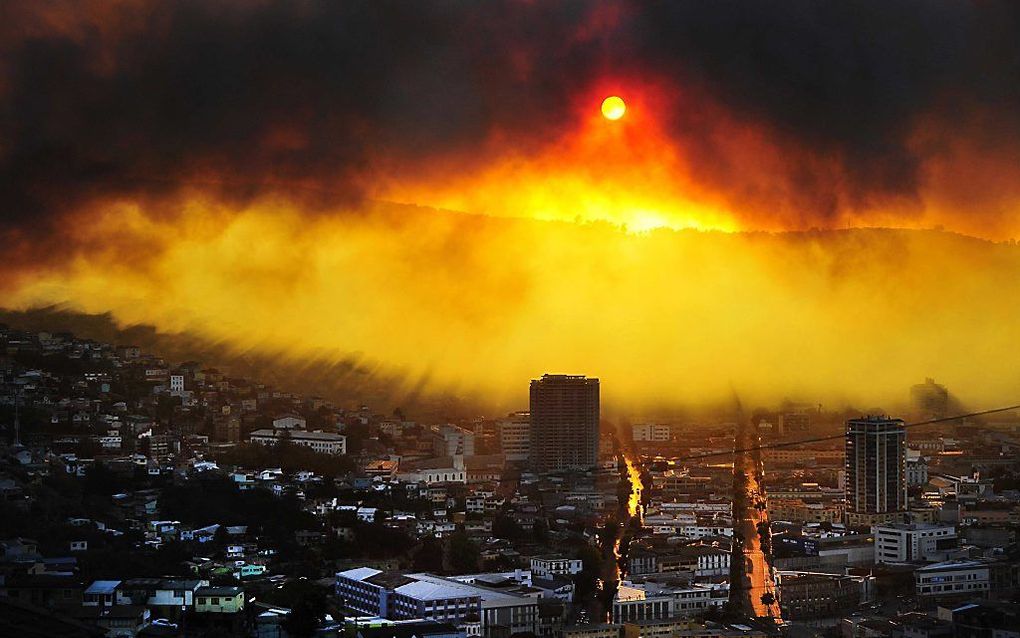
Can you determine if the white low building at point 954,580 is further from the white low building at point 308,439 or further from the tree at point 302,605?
the white low building at point 308,439

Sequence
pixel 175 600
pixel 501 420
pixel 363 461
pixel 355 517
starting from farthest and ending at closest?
pixel 501 420
pixel 363 461
pixel 355 517
pixel 175 600

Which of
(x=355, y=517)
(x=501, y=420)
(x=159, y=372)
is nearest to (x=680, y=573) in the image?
(x=355, y=517)

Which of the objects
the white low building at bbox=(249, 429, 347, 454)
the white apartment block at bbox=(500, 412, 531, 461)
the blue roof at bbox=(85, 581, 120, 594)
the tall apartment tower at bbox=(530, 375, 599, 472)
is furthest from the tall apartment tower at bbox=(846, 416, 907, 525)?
the blue roof at bbox=(85, 581, 120, 594)

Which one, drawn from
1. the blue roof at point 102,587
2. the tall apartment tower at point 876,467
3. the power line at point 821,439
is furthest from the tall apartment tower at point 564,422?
the blue roof at point 102,587

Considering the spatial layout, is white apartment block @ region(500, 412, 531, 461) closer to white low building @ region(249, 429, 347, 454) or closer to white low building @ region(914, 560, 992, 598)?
white low building @ region(249, 429, 347, 454)

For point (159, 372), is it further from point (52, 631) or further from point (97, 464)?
point (52, 631)

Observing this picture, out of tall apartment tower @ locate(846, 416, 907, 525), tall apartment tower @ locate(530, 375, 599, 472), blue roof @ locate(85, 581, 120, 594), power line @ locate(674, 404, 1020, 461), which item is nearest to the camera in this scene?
blue roof @ locate(85, 581, 120, 594)

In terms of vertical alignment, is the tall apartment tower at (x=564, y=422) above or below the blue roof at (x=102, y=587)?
above
